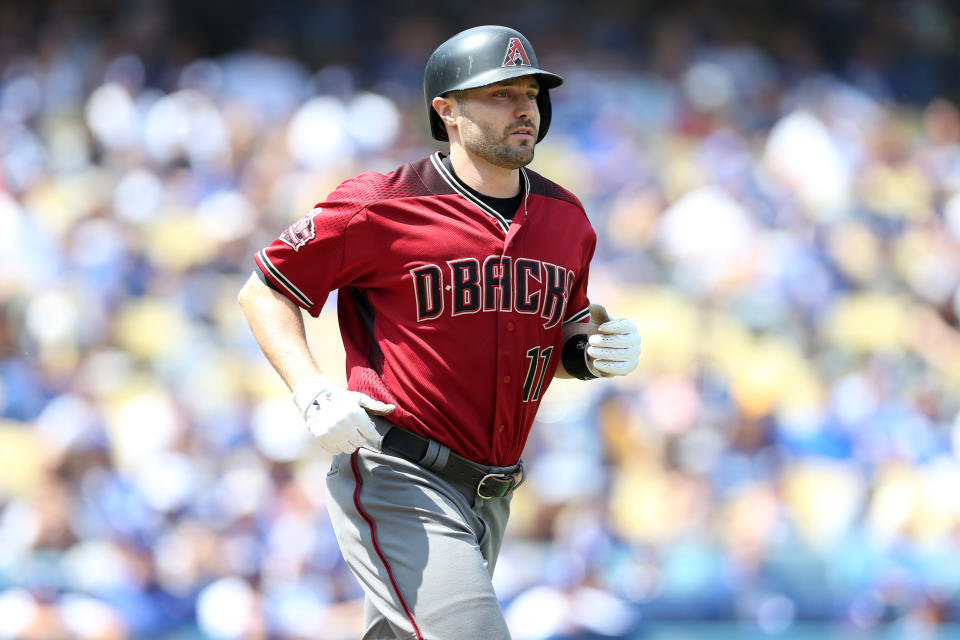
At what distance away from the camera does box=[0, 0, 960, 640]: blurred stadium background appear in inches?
283

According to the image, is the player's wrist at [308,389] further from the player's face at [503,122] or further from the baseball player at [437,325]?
Result: the player's face at [503,122]

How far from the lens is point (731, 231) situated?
9.38 m

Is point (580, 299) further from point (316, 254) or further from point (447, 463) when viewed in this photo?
point (316, 254)

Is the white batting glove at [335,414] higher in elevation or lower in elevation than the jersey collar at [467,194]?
lower

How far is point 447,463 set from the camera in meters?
3.08

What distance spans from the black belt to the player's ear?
0.88 metres

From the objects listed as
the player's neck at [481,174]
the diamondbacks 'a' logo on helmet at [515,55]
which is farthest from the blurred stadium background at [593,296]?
the diamondbacks 'a' logo on helmet at [515,55]

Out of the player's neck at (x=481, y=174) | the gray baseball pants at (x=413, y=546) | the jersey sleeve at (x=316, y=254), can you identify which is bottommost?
the gray baseball pants at (x=413, y=546)

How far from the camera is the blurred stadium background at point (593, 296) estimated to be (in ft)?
23.6

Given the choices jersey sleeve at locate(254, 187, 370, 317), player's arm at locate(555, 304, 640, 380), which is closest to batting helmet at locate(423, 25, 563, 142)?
jersey sleeve at locate(254, 187, 370, 317)

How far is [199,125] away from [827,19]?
6541 millimetres

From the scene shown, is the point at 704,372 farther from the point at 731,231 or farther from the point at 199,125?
the point at 199,125

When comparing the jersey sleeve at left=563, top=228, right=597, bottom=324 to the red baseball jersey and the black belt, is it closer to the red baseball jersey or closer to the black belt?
the red baseball jersey

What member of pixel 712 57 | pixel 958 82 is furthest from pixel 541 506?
pixel 958 82
